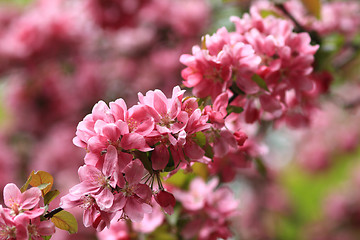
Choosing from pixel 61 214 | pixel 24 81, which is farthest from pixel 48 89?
pixel 61 214

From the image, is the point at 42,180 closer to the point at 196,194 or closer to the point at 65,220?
the point at 65,220

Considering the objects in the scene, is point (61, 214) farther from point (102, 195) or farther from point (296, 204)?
point (296, 204)

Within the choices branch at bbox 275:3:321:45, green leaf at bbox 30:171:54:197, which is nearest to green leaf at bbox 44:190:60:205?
green leaf at bbox 30:171:54:197

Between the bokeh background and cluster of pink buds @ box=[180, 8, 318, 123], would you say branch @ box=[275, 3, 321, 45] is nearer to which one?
cluster of pink buds @ box=[180, 8, 318, 123]

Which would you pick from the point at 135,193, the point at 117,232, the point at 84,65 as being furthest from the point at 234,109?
the point at 84,65

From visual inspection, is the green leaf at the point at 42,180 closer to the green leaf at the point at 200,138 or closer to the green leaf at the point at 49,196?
the green leaf at the point at 49,196

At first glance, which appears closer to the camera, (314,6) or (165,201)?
(165,201)

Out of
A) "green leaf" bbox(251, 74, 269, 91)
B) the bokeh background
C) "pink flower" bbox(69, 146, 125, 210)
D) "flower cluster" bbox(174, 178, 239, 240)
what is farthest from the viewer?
the bokeh background
